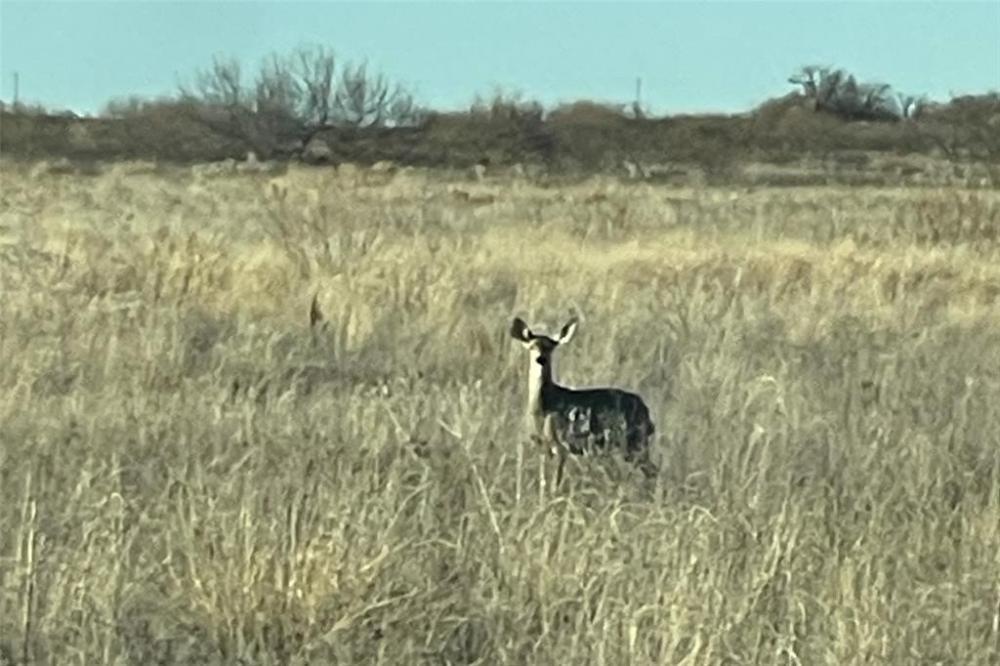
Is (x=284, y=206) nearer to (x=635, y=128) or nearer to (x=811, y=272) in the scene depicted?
(x=811, y=272)

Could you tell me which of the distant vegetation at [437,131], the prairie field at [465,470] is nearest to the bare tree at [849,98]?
the distant vegetation at [437,131]

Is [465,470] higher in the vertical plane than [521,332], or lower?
lower

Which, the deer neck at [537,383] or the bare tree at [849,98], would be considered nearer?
the deer neck at [537,383]

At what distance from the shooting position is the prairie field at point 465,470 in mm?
5188

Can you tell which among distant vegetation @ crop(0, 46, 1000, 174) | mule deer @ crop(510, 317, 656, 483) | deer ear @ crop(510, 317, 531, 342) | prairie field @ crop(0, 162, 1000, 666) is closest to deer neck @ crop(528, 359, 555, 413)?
mule deer @ crop(510, 317, 656, 483)

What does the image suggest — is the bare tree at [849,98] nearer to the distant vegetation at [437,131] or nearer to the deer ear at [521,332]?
the distant vegetation at [437,131]

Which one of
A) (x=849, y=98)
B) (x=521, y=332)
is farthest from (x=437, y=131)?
(x=521, y=332)

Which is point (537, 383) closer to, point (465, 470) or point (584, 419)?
point (584, 419)

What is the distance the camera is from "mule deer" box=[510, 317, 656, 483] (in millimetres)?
7375

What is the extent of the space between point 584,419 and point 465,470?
104 centimetres

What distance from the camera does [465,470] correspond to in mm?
6715

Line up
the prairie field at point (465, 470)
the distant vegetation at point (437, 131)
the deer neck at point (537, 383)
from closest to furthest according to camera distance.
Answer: the prairie field at point (465, 470)
the deer neck at point (537, 383)
the distant vegetation at point (437, 131)

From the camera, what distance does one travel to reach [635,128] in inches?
2623

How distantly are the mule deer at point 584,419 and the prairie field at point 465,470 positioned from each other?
0.12 meters
